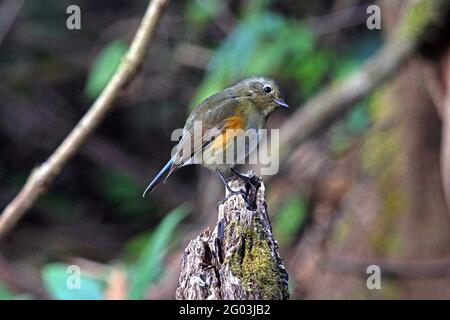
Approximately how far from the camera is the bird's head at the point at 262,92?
358 cm

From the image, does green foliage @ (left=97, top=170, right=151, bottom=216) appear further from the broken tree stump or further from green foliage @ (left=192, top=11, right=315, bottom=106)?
the broken tree stump

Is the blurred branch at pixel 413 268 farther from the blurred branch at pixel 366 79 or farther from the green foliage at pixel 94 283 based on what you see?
the green foliage at pixel 94 283

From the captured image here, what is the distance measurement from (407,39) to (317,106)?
72 cm

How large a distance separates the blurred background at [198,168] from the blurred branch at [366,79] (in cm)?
12

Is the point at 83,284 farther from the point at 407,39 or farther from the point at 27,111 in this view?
the point at 27,111

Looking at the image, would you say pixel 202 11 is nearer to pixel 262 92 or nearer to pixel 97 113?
pixel 262 92

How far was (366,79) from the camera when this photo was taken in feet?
17.1

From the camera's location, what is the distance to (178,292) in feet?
7.46

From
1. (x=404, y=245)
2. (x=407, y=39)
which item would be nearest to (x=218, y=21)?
(x=407, y=39)

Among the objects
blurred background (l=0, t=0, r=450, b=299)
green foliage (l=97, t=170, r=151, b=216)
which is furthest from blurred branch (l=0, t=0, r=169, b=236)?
green foliage (l=97, t=170, r=151, b=216)

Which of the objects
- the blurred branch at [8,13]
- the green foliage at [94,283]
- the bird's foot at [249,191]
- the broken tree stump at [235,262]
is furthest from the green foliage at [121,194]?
the broken tree stump at [235,262]

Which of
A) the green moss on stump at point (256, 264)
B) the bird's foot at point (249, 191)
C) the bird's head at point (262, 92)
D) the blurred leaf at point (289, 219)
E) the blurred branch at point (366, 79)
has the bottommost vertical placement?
the green moss on stump at point (256, 264)

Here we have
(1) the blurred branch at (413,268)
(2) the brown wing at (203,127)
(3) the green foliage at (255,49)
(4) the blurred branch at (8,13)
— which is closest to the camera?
(2) the brown wing at (203,127)

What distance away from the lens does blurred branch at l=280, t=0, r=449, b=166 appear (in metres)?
5.06
